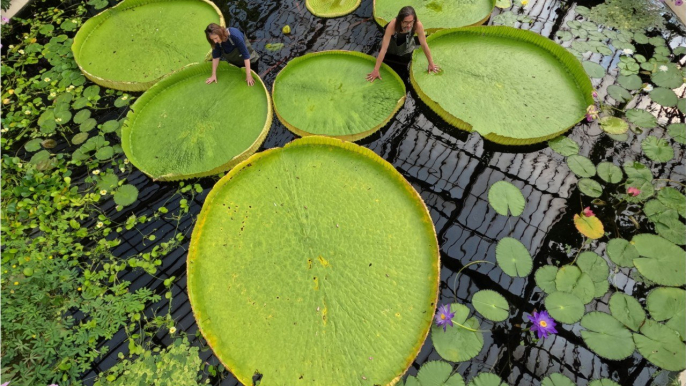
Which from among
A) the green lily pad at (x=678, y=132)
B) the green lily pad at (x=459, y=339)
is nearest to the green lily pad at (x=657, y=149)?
the green lily pad at (x=678, y=132)

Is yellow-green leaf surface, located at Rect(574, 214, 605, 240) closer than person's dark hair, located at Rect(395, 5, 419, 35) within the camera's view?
Yes

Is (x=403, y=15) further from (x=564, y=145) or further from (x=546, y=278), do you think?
(x=546, y=278)

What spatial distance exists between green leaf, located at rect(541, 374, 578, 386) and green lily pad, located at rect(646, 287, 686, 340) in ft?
2.79

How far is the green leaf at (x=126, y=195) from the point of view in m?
3.30

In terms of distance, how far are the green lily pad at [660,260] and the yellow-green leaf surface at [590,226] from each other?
0.24m

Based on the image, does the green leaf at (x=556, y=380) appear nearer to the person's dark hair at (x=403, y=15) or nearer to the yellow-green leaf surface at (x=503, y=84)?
the yellow-green leaf surface at (x=503, y=84)

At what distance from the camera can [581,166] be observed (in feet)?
10.4

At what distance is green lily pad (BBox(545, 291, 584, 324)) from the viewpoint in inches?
98.3

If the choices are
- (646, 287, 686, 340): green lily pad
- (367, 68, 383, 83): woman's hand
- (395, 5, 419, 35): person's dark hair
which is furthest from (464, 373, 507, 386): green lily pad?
(395, 5, 419, 35): person's dark hair

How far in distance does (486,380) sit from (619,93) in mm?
3335

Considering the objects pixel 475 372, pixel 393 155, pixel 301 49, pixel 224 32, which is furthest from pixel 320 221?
pixel 301 49

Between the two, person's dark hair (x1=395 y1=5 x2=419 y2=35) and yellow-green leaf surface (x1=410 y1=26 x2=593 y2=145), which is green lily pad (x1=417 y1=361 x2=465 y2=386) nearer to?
yellow-green leaf surface (x1=410 y1=26 x2=593 y2=145)

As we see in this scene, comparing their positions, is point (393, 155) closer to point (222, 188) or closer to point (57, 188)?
point (222, 188)

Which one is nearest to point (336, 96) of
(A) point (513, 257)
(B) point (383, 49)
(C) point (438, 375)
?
(B) point (383, 49)
